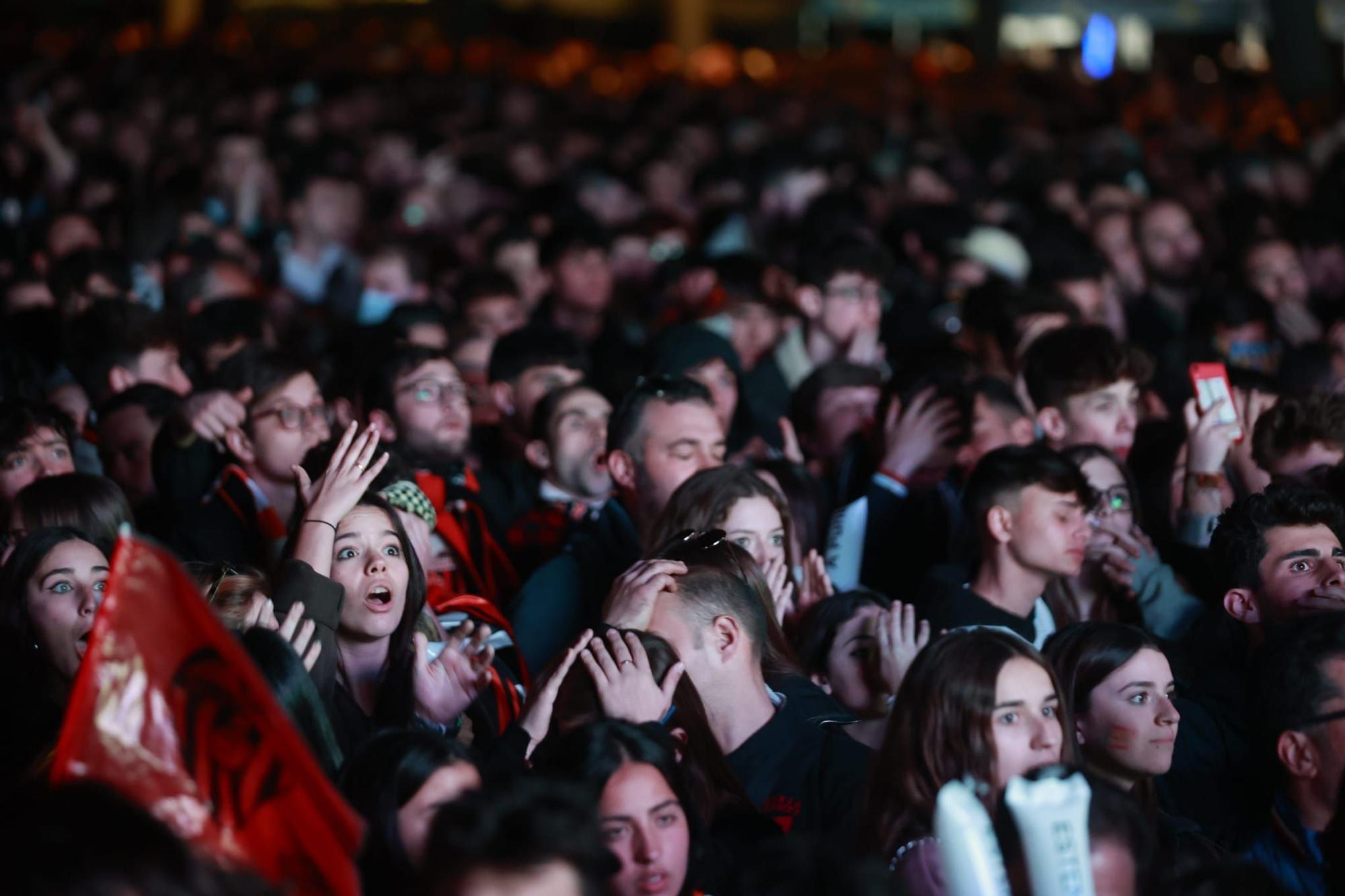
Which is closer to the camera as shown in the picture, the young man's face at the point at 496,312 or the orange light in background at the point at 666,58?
the young man's face at the point at 496,312

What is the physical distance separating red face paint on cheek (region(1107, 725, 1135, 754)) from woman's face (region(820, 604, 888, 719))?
71 centimetres

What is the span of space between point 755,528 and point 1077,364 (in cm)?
175

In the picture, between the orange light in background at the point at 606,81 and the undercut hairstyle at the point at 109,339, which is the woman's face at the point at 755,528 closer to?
the undercut hairstyle at the point at 109,339

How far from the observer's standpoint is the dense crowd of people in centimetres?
308

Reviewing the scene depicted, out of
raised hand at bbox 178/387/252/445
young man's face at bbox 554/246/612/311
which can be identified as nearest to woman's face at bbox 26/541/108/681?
raised hand at bbox 178/387/252/445

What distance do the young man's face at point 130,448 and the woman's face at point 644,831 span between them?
3240 mm

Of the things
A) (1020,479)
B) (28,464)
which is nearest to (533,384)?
(28,464)

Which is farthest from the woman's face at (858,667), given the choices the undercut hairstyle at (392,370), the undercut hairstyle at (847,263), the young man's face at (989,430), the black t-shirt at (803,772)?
the undercut hairstyle at (847,263)

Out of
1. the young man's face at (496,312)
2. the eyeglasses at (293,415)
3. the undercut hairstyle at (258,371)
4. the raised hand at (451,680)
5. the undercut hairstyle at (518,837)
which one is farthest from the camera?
the young man's face at (496,312)

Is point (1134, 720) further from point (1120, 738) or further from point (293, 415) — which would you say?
point (293, 415)

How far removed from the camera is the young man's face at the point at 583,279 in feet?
27.4

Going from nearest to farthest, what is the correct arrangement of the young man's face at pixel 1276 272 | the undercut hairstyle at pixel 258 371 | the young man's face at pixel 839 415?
the undercut hairstyle at pixel 258 371
the young man's face at pixel 839 415
the young man's face at pixel 1276 272

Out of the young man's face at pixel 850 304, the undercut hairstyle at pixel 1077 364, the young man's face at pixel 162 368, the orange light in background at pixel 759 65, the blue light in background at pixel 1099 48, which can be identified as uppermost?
the orange light in background at pixel 759 65

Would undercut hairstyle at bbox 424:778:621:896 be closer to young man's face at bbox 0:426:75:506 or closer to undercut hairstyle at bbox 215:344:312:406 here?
young man's face at bbox 0:426:75:506
